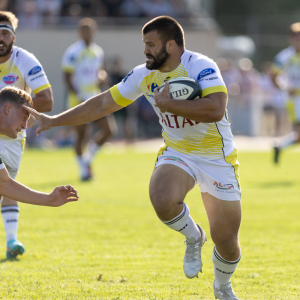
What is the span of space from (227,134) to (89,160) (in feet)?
23.8

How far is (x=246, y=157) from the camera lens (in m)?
16.6

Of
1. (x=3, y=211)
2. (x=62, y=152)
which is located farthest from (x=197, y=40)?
(x=3, y=211)

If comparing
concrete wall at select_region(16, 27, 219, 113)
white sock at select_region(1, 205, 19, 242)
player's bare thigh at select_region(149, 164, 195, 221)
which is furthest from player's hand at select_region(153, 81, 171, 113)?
concrete wall at select_region(16, 27, 219, 113)

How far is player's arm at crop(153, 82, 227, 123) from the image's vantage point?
415 cm

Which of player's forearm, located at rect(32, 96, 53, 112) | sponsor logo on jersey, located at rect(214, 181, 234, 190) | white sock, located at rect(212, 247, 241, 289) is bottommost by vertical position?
white sock, located at rect(212, 247, 241, 289)

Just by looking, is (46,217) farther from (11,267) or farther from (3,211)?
(11,267)

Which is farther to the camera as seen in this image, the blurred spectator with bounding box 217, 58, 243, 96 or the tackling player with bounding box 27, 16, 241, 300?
the blurred spectator with bounding box 217, 58, 243, 96

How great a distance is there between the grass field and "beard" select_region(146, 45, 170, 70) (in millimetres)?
1824

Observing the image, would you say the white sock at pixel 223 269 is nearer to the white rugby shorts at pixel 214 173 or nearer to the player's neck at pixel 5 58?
the white rugby shorts at pixel 214 173

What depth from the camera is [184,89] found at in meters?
4.23

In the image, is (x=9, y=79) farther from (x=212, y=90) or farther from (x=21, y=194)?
(x=212, y=90)

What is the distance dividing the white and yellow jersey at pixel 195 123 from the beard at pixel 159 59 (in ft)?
0.43

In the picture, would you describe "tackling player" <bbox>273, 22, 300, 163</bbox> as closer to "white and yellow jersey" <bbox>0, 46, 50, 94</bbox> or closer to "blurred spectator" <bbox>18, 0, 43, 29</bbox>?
"white and yellow jersey" <bbox>0, 46, 50, 94</bbox>

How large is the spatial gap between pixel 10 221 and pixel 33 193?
72.3 inches
